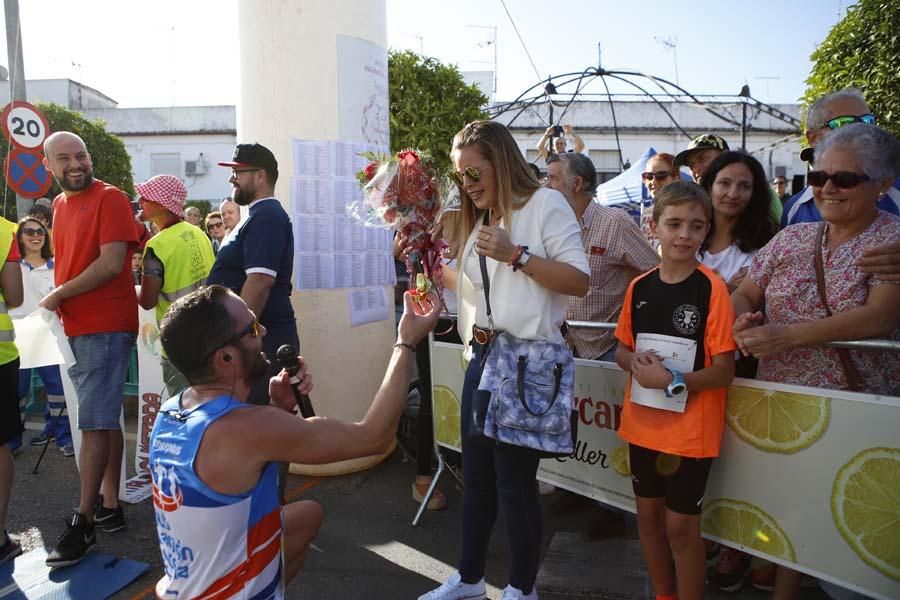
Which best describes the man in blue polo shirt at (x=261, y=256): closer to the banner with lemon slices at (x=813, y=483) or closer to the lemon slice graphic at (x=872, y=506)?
the banner with lemon slices at (x=813, y=483)

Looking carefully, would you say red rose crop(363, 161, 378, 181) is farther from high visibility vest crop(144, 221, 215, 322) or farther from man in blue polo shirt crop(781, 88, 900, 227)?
man in blue polo shirt crop(781, 88, 900, 227)

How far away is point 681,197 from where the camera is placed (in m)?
2.60

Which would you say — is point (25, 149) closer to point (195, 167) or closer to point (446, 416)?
point (446, 416)

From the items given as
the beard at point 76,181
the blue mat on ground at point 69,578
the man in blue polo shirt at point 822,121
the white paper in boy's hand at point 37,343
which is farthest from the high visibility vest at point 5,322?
the man in blue polo shirt at point 822,121

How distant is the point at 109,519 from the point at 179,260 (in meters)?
1.62

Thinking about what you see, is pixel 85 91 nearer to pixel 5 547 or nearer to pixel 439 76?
pixel 439 76

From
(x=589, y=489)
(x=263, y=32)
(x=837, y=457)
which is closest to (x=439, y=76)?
(x=263, y=32)

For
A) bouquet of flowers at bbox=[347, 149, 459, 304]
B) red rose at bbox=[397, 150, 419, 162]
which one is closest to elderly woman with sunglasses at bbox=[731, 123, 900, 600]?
bouquet of flowers at bbox=[347, 149, 459, 304]

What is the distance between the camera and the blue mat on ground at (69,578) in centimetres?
321

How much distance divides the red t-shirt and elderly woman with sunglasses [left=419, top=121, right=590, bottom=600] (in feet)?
7.10

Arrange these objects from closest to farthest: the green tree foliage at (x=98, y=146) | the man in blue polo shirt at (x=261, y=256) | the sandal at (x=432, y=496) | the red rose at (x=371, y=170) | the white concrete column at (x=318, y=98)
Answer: the red rose at (x=371, y=170) → the man in blue polo shirt at (x=261, y=256) → the sandal at (x=432, y=496) → the white concrete column at (x=318, y=98) → the green tree foliage at (x=98, y=146)

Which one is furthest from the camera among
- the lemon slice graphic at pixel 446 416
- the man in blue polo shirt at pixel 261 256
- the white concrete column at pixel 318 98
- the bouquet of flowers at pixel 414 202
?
the white concrete column at pixel 318 98

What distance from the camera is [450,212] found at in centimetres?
280

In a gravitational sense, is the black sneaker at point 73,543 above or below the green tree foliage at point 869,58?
below
